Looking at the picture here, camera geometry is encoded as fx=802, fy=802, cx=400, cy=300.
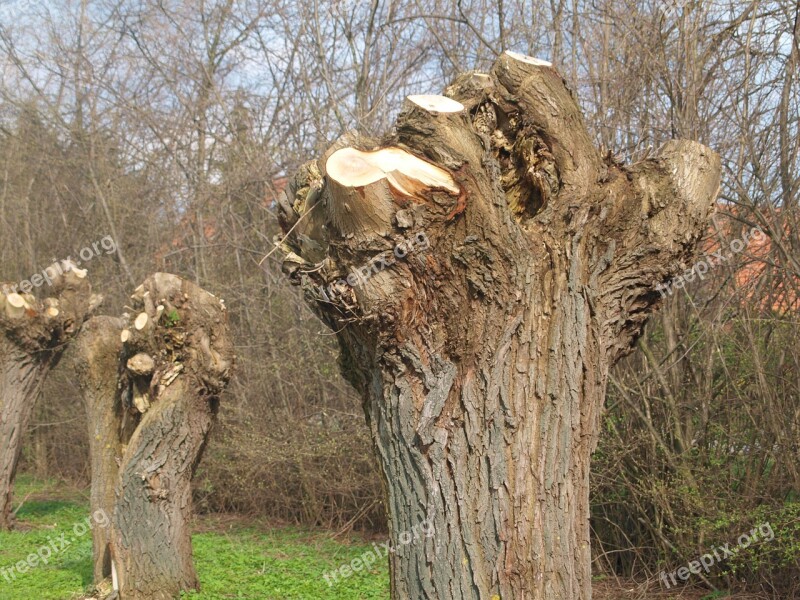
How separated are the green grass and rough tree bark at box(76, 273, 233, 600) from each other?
49 cm

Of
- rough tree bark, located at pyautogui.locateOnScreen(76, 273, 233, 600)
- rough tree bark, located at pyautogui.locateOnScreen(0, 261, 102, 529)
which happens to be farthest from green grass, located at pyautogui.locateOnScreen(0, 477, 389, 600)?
rough tree bark, located at pyautogui.locateOnScreen(0, 261, 102, 529)

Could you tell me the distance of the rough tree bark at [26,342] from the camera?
9.60 m

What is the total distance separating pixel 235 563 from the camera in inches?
325

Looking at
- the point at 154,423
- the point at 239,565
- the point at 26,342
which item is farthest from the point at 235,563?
the point at 26,342

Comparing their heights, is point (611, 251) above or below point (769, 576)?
above

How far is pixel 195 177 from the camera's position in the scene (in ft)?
41.8

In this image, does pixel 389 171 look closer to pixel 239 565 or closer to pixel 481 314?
pixel 481 314

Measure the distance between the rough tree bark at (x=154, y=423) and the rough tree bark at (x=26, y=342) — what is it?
3.15 m

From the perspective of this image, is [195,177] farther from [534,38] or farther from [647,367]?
[647,367]

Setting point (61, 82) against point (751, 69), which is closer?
point (751, 69)

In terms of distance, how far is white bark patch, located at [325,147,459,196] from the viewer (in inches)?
113

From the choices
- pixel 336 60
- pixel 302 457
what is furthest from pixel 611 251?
pixel 336 60

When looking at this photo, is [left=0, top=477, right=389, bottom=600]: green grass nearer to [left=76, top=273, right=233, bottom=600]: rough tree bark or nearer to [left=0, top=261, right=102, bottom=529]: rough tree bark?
[left=76, top=273, right=233, bottom=600]: rough tree bark

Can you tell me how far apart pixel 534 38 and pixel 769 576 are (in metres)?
5.77
